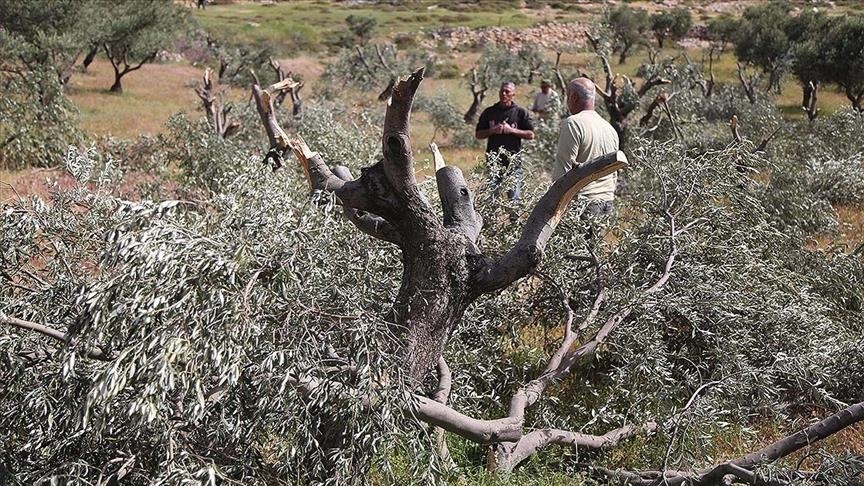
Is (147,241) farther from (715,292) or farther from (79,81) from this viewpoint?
(79,81)

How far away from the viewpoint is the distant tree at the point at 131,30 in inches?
990

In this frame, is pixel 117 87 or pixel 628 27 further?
pixel 628 27

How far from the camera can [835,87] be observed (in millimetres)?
25297

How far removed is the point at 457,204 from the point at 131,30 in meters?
25.6

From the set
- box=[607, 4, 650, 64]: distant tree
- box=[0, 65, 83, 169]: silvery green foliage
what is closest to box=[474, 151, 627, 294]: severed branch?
box=[0, 65, 83, 169]: silvery green foliage

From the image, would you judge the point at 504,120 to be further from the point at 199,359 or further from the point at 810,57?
the point at 810,57

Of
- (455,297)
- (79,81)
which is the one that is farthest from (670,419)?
(79,81)

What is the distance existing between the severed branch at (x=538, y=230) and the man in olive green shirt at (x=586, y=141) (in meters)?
2.21

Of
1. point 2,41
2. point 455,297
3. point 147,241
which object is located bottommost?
point 2,41

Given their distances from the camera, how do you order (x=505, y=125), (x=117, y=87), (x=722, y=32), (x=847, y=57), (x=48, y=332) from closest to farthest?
(x=48, y=332), (x=505, y=125), (x=847, y=57), (x=117, y=87), (x=722, y=32)

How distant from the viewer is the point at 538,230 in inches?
145

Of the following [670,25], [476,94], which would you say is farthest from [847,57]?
[670,25]

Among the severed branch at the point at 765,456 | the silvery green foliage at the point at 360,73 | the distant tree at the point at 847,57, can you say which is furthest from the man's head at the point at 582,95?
the silvery green foliage at the point at 360,73

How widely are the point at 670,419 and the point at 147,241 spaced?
2.81 metres
